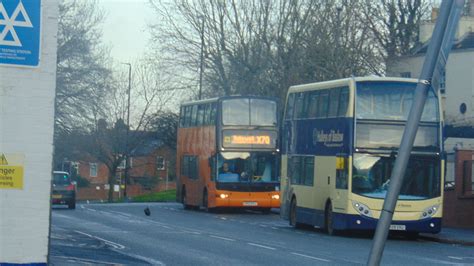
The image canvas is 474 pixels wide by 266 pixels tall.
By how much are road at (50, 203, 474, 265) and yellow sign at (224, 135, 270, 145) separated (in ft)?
16.3

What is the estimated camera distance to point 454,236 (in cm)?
2961

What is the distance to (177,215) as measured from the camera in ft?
135

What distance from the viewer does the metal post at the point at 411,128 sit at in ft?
21.7

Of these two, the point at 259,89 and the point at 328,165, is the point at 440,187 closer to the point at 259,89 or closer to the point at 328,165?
the point at 328,165

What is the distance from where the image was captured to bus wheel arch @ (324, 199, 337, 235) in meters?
29.2

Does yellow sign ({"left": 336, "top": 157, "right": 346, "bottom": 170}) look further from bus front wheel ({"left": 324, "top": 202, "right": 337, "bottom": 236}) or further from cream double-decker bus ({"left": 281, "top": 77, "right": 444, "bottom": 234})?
bus front wheel ({"left": 324, "top": 202, "right": 337, "bottom": 236})

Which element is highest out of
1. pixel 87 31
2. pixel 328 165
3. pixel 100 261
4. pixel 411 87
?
pixel 87 31

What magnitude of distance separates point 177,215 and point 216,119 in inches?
156

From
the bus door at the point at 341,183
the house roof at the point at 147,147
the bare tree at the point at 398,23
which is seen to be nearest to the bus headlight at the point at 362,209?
the bus door at the point at 341,183

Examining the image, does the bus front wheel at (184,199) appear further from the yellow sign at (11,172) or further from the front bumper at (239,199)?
the yellow sign at (11,172)

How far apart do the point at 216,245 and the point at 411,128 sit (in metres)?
17.6

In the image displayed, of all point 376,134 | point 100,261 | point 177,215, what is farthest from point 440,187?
point 177,215

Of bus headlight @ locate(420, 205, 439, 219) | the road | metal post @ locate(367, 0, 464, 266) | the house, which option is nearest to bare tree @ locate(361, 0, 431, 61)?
the house

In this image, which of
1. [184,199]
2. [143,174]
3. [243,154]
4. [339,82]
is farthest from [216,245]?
[143,174]
